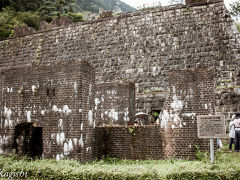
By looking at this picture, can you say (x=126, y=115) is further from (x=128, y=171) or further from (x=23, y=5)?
(x=23, y=5)

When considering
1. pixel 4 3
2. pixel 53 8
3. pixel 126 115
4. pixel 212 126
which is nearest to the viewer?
pixel 212 126

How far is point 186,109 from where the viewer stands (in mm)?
8656

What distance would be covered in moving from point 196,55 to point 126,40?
5.10m

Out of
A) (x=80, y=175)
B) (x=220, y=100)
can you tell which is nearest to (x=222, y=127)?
(x=80, y=175)

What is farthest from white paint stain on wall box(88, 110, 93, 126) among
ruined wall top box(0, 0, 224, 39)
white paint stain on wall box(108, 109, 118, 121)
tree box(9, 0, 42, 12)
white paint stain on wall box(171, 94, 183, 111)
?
tree box(9, 0, 42, 12)

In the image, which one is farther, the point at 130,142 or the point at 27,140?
the point at 27,140

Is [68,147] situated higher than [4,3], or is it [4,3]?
[4,3]

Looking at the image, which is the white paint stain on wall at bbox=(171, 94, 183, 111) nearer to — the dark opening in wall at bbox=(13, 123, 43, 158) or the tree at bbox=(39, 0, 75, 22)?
the dark opening in wall at bbox=(13, 123, 43, 158)

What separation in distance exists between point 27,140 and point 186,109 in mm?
5794

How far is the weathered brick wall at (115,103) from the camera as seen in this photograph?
38.8 feet

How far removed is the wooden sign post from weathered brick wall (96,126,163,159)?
2052mm

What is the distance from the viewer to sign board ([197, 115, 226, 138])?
21.9 ft

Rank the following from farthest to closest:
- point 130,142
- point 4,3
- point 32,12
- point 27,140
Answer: point 4,3 < point 32,12 < point 27,140 < point 130,142

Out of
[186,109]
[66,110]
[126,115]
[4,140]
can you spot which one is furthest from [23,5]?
[186,109]
